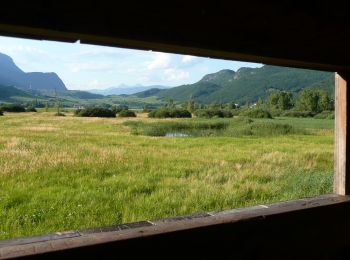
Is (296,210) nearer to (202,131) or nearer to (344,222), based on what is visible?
(344,222)

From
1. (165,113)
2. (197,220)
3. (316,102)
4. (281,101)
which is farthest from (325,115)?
(197,220)

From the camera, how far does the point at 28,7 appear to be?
49.3 inches

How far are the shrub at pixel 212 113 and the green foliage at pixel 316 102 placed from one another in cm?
600

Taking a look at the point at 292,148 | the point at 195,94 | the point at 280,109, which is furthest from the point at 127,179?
the point at 195,94

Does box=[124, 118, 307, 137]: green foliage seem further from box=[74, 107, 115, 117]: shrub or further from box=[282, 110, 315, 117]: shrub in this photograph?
box=[74, 107, 115, 117]: shrub

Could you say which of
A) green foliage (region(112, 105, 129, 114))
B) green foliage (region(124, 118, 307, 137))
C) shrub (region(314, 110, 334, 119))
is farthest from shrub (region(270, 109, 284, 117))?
green foliage (region(112, 105, 129, 114))

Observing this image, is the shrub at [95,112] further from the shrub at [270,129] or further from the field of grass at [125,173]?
the shrub at [270,129]

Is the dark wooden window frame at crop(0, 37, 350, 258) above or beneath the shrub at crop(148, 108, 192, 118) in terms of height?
beneath

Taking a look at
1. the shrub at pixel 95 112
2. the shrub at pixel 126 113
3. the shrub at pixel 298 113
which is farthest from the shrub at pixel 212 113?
the shrub at pixel 95 112

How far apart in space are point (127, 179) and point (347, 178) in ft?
37.2

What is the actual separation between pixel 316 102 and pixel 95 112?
49.3 feet

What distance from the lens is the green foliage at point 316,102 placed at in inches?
932

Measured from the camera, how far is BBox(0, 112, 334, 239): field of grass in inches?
380

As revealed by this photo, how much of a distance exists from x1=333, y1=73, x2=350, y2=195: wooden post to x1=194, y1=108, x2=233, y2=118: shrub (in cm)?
2753
